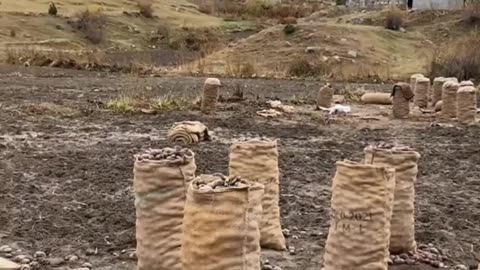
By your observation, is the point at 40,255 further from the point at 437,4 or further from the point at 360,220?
the point at 437,4

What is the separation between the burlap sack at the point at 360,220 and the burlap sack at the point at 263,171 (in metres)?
0.78

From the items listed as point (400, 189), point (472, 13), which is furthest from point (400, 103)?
point (472, 13)

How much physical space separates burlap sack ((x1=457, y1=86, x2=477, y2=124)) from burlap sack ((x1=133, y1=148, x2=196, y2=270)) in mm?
8098

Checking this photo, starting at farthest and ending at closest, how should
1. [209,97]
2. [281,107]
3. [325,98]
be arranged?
[325,98], [281,107], [209,97]

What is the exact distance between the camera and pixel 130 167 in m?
8.59

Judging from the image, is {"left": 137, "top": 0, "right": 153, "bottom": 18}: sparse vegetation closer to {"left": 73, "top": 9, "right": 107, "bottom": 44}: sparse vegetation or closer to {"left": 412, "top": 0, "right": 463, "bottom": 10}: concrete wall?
{"left": 73, "top": 9, "right": 107, "bottom": 44}: sparse vegetation

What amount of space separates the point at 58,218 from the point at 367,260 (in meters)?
2.75

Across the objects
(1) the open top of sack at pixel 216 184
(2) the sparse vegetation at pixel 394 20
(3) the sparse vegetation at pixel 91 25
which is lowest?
(1) the open top of sack at pixel 216 184

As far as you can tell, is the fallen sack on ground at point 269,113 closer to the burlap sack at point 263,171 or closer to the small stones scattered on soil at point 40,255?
the burlap sack at point 263,171

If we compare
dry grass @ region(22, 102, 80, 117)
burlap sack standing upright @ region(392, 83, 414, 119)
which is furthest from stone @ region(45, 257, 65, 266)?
burlap sack standing upright @ region(392, 83, 414, 119)

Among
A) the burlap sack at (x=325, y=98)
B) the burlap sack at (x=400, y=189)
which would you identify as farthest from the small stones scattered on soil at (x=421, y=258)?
the burlap sack at (x=325, y=98)

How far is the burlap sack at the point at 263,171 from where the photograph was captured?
581 cm

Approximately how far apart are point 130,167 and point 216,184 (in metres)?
4.36

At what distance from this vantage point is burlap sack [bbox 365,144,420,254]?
5.69 metres
